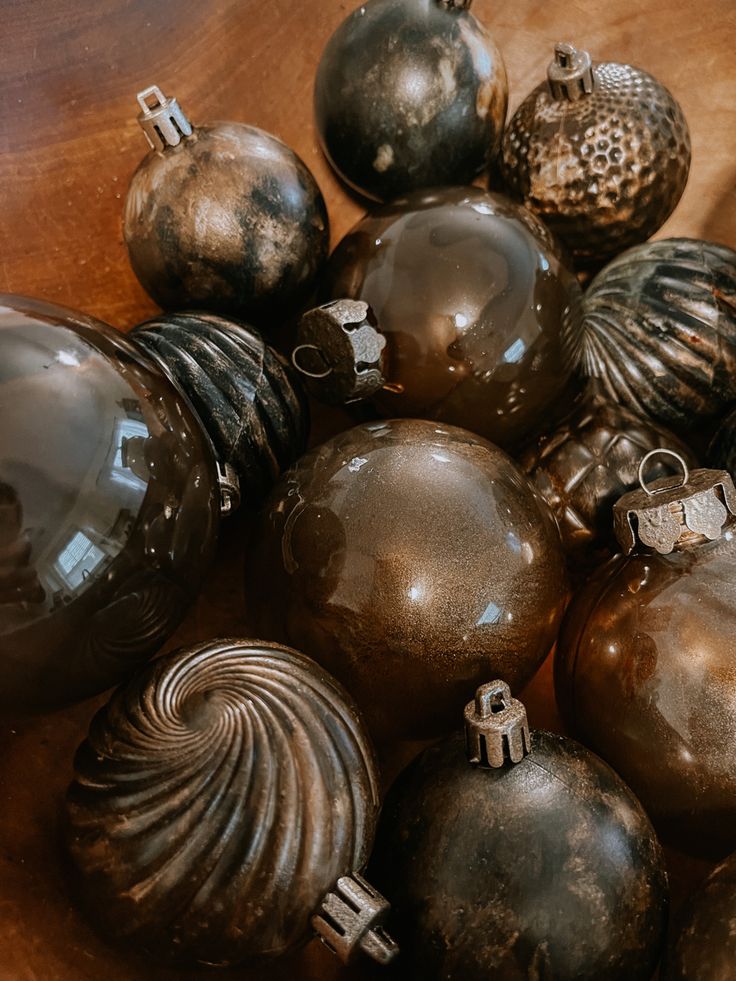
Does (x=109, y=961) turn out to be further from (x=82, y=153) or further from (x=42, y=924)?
(x=82, y=153)

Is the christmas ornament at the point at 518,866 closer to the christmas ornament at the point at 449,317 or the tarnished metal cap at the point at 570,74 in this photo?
the christmas ornament at the point at 449,317

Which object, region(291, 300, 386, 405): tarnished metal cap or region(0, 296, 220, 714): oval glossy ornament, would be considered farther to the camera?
region(291, 300, 386, 405): tarnished metal cap

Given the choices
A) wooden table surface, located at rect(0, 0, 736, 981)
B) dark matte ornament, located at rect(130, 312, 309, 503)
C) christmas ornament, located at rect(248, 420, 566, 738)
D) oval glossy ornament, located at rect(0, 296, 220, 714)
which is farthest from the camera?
wooden table surface, located at rect(0, 0, 736, 981)

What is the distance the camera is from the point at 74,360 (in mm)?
563

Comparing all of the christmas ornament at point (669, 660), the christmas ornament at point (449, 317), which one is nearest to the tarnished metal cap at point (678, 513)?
the christmas ornament at point (669, 660)

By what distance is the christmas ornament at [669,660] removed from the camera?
2.12ft

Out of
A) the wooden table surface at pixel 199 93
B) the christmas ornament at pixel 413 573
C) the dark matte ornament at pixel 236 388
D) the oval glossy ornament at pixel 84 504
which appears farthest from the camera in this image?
the wooden table surface at pixel 199 93

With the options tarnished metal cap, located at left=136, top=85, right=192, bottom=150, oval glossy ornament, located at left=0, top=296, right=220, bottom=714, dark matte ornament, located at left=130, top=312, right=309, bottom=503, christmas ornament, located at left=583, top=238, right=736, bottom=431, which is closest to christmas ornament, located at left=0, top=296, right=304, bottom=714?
oval glossy ornament, located at left=0, top=296, right=220, bottom=714

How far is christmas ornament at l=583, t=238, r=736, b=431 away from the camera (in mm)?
836

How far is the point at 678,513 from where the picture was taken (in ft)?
2.28

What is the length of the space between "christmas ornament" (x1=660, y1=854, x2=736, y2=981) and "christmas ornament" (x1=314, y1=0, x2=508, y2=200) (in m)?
0.56

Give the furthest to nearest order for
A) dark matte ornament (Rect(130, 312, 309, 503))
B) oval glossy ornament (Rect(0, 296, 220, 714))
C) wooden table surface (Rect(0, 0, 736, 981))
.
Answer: wooden table surface (Rect(0, 0, 736, 981)) → dark matte ornament (Rect(130, 312, 309, 503)) → oval glossy ornament (Rect(0, 296, 220, 714))

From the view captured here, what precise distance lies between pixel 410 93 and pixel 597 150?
0.15m

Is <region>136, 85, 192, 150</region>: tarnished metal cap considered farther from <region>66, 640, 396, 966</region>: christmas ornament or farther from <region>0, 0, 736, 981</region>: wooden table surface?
<region>66, 640, 396, 966</region>: christmas ornament
